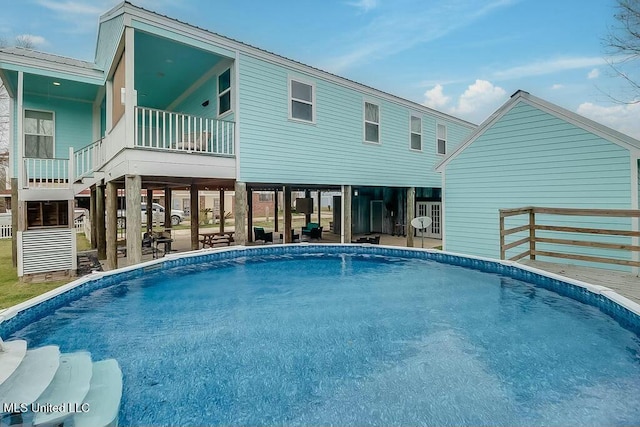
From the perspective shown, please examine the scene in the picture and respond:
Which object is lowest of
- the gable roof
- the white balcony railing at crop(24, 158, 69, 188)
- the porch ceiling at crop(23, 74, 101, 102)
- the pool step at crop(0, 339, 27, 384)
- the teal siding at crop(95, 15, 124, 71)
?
the pool step at crop(0, 339, 27, 384)

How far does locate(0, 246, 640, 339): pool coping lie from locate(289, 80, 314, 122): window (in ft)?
14.0

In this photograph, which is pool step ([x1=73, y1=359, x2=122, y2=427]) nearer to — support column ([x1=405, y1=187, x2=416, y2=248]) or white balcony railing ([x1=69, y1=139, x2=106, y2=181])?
white balcony railing ([x1=69, y1=139, x2=106, y2=181])

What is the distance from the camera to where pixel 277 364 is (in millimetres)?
4168

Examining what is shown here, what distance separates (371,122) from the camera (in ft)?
42.5

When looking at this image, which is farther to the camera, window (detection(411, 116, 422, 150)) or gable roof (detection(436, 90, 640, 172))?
→ window (detection(411, 116, 422, 150))

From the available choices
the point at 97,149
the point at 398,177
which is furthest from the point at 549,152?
the point at 97,149

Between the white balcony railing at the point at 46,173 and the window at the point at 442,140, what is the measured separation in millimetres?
14641

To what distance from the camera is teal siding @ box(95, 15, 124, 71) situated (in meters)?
8.24

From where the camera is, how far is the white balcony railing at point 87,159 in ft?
35.7

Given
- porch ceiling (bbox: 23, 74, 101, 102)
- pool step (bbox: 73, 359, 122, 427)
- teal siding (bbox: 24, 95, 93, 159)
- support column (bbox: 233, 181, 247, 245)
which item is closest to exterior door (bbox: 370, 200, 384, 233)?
support column (bbox: 233, 181, 247, 245)

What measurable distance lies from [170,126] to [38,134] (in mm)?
7408

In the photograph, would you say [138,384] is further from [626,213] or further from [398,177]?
[398,177]

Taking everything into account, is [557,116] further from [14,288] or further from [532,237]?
[14,288]

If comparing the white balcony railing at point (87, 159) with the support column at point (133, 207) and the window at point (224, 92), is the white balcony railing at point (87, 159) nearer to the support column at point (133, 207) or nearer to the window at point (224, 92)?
the window at point (224, 92)
